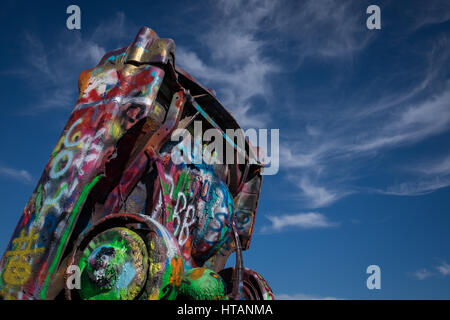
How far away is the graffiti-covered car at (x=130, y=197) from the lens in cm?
283

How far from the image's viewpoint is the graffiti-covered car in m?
2.83

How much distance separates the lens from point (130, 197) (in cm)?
388

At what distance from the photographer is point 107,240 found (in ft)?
9.64

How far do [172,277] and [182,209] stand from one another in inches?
71.9

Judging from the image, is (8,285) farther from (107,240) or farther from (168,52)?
(168,52)

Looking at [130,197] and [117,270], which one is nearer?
[117,270]

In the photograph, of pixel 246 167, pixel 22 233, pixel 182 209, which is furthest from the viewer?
pixel 246 167

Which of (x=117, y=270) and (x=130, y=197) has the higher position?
(x=130, y=197)
